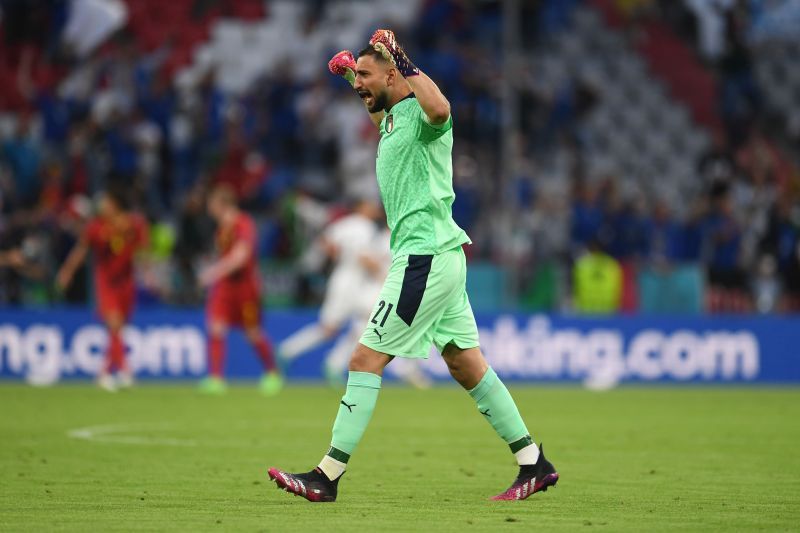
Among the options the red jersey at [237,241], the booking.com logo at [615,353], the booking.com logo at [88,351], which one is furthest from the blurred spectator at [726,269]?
the booking.com logo at [88,351]

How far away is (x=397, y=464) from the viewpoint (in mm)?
10531

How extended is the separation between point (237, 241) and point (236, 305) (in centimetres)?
88

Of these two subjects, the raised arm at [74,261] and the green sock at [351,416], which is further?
the raised arm at [74,261]

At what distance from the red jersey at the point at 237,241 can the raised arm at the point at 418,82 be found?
1108 centimetres

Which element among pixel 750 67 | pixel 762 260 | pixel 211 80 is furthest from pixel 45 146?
pixel 750 67

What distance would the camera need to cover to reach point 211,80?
968 inches

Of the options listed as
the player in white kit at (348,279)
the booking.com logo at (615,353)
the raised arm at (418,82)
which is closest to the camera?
the raised arm at (418,82)

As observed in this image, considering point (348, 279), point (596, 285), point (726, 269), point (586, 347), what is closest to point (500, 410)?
point (348, 279)

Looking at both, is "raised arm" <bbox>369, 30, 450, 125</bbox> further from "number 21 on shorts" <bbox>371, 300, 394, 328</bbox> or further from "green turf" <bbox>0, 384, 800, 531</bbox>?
"green turf" <bbox>0, 384, 800, 531</bbox>

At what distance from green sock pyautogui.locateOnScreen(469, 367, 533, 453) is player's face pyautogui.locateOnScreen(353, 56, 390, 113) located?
1.71 metres

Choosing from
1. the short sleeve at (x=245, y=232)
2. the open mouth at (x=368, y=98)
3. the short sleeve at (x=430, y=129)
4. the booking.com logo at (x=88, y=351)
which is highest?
the open mouth at (x=368, y=98)

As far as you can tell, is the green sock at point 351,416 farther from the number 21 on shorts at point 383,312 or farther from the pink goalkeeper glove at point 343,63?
the pink goalkeeper glove at point 343,63

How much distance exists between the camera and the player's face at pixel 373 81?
8.20 metres

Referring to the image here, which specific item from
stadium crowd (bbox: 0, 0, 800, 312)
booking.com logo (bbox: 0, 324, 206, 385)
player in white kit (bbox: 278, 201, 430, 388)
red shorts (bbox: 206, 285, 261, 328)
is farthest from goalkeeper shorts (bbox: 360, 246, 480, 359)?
booking.com logo (bbox: 0, 324, 206, 385)
